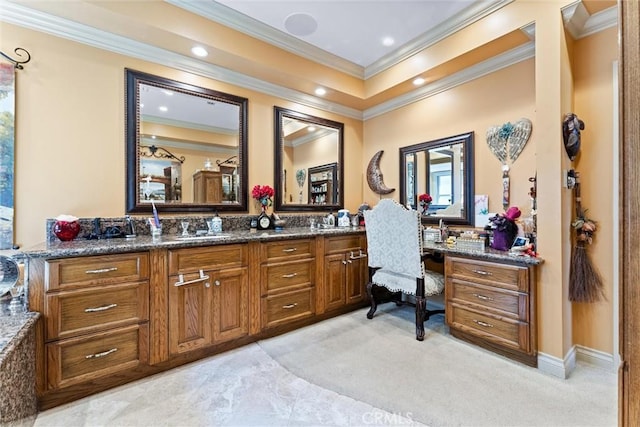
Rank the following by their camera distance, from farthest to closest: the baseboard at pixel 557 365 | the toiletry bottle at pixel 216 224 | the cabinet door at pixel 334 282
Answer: the cabinet door at pixel 334 282 → the toiletry bottle at pixel 216 224 → the baseboard at pixel 557 365

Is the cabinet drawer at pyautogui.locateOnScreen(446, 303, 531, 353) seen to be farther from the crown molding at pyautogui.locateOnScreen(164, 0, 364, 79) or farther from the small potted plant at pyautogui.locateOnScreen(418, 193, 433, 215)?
the crown molding at pyautogui.locateOnScreen(164, 0, 364, 79)

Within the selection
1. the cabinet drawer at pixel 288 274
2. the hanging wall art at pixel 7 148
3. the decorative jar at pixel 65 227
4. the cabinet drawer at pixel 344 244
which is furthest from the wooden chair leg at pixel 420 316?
the hanging wall art at pixel 7 148

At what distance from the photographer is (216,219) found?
9.22ft

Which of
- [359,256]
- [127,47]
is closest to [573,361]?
[359,256]

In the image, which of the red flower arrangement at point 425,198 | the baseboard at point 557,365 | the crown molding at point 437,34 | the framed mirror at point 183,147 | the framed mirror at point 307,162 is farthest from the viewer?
the framed mirror at point 307,162

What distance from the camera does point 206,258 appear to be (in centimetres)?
222

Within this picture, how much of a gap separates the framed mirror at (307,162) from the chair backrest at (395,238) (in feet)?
3.37

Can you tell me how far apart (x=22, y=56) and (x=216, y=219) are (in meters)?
1.81

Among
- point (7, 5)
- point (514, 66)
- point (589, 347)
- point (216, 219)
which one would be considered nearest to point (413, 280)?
point (589, 347)

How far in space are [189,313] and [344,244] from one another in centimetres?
163

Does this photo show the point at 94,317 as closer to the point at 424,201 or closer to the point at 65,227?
the point at 65,227

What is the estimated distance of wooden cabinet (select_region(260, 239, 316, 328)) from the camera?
8.36 feet

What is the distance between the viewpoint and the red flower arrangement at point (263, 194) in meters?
3.10

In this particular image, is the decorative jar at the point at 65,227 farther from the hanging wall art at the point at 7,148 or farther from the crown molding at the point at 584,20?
the crown molding at the point at 584,20
